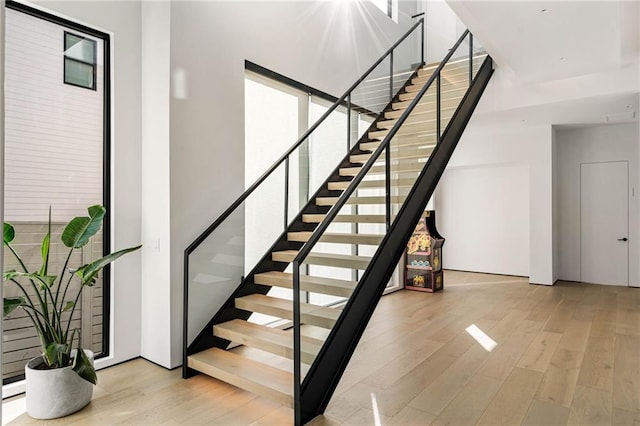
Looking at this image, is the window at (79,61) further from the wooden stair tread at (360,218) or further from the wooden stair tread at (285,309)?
the wooden stair tread at (360,218)

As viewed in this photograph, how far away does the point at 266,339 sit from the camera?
3193 mm

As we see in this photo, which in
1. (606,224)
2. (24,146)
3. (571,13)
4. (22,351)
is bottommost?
(22,351)

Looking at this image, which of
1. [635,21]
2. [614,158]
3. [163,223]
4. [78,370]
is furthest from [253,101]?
[614,158]

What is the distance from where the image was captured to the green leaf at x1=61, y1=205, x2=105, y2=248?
2.83m

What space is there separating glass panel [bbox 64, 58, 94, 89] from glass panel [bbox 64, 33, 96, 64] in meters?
0.05

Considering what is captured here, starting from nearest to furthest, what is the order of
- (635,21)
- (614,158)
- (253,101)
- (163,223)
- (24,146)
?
(24,146), (163,223), (635,21), (253,101), (614,158)

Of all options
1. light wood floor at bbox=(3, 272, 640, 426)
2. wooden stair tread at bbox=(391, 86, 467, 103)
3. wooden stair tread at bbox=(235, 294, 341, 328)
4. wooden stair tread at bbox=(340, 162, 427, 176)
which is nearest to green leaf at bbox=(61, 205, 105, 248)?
light wood floor at bbox=(3, 272, 640, 426)

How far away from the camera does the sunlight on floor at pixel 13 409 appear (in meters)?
2.70

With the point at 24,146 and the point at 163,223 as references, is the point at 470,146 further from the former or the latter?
the point at 24,146

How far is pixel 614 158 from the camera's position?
744 cm

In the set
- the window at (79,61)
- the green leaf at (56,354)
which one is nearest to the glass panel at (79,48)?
the window at (79,61)

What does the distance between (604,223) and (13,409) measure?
8868 millimetres

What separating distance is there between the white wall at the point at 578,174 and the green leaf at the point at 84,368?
804 centimetres

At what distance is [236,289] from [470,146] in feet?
22.0
